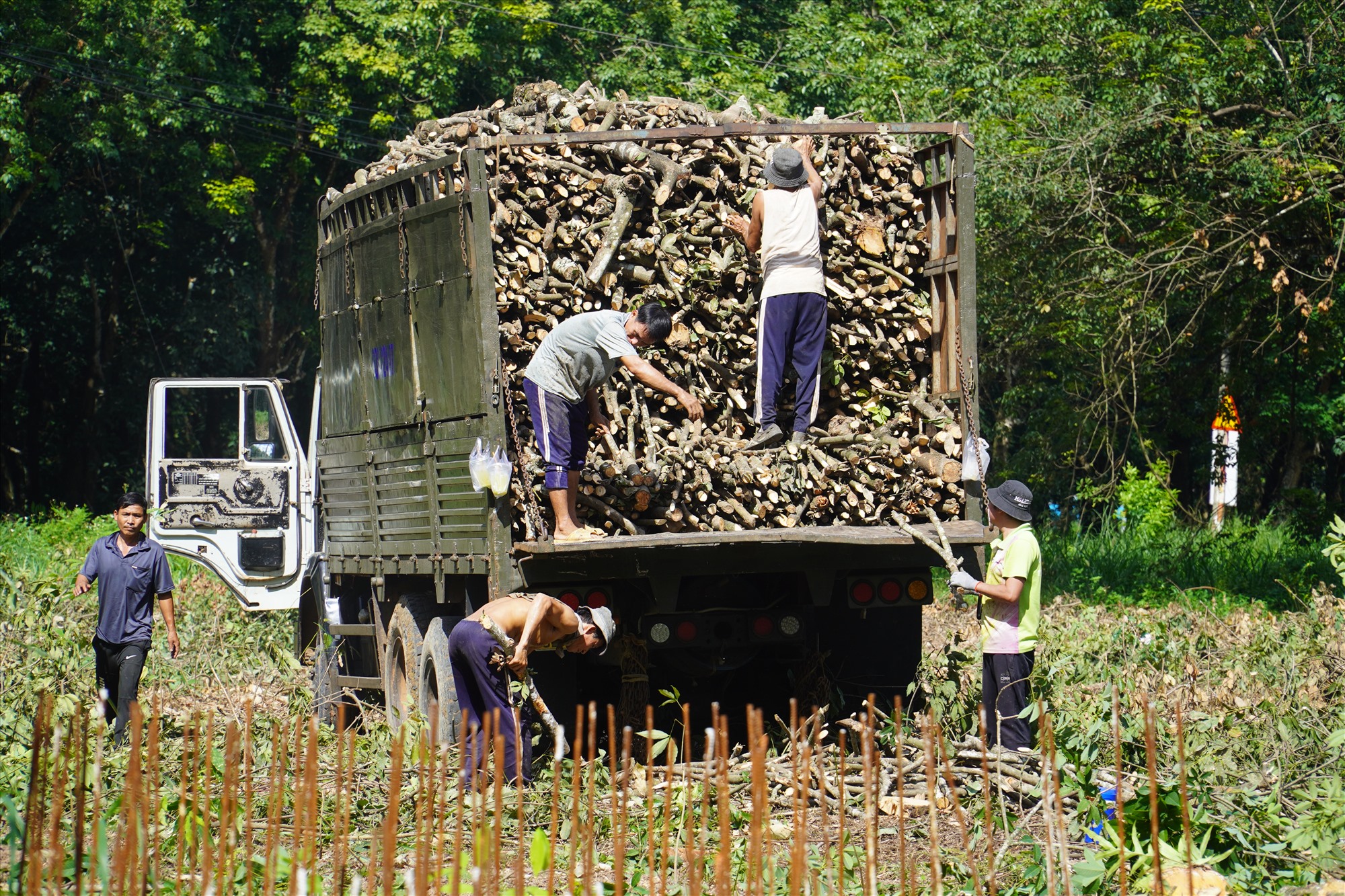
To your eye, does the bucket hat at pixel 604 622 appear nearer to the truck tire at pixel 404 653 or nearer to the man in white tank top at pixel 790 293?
the man in white tank top at pixel 790 293

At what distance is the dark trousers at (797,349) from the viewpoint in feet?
24.1

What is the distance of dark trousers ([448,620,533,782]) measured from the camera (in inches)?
253

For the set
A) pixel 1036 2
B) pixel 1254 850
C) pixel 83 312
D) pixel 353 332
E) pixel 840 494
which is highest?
pixel 1036 2

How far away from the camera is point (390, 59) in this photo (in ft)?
71.8

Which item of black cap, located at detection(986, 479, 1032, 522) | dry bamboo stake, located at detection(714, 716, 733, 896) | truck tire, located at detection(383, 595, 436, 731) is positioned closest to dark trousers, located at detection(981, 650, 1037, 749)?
black cap, located at detection(986, 479, 1032, 522)

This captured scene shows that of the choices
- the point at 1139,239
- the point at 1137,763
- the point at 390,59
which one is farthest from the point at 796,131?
the point at 390,59

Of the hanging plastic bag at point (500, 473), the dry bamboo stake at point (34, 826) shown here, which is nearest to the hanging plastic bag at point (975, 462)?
the hanging plastic bag at point (500, 473)

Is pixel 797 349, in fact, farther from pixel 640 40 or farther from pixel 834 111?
pixel 640 40

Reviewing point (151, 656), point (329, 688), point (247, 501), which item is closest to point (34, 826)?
point (329, 688)

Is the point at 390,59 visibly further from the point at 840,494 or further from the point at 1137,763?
the point at 1137,763

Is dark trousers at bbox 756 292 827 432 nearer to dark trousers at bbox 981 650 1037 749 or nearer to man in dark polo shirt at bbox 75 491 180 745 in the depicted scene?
dark trousers at bbox 981 650 1037 749

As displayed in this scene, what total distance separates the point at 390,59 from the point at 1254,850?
769 inches

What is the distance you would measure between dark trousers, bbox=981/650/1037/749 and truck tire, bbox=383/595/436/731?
294cm

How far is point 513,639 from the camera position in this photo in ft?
21.2
